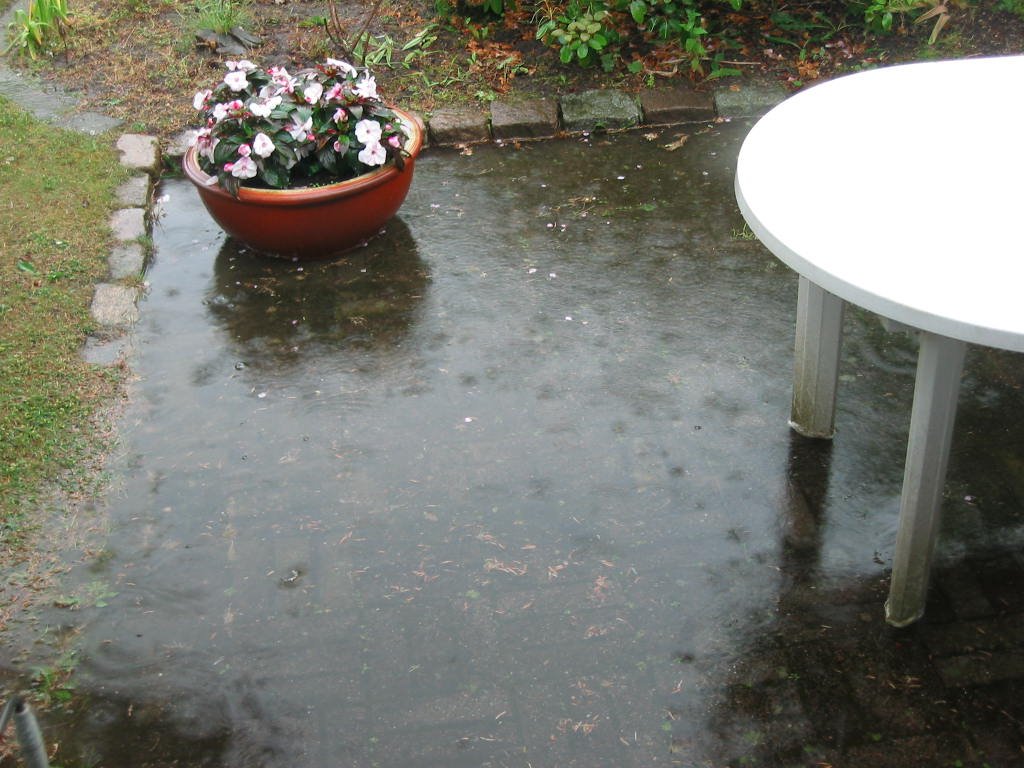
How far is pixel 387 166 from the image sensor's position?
4297mm

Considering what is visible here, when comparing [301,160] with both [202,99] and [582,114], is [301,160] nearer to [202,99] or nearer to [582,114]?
[202,99]

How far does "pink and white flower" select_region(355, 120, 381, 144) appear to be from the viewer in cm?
418

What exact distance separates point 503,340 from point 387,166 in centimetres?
100

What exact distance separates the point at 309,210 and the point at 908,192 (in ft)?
8.23

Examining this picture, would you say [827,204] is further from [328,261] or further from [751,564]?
[328,261]

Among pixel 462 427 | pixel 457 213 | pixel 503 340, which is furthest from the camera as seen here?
pixel 457 213

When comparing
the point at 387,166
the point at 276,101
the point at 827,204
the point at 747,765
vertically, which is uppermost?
the point at 827,204

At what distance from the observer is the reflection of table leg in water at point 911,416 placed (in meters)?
2.31

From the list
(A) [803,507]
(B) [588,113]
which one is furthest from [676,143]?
(A) [803,507]

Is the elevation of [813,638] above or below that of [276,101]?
below

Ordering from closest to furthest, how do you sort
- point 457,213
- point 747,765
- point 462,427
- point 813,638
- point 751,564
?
1. point 747,765
2. point 813,638
3. point 751,564
4. point 462,427
5. point 457,213

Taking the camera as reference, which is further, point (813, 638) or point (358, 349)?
point (358, 349)

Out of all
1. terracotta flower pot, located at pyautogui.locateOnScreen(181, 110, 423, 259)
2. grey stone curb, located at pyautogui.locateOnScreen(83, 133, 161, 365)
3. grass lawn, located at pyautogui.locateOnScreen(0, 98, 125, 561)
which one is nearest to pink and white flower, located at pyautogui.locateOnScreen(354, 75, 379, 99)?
terracotta flower pot, located at pyautogui.locateOnScreen(181, 110, 423, 259)

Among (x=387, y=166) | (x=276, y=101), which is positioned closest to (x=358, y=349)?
(x=387, y=166)
